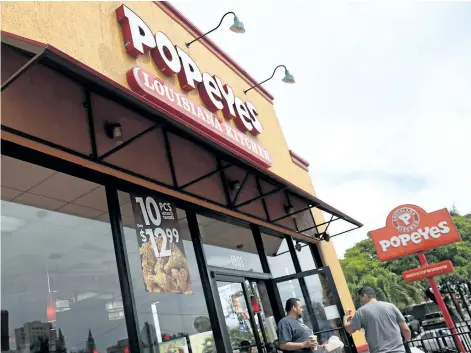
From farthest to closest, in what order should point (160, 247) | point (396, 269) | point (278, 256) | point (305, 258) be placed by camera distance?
1. point (396, 269)
2. point (305, 258)
3. point (278, 256)
4. point (160, 247)

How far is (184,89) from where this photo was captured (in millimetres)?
6480

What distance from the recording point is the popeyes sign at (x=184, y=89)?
5210mm

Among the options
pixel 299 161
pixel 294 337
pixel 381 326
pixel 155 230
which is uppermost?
pixel 299 161

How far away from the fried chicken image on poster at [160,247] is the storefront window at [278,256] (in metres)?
2.92

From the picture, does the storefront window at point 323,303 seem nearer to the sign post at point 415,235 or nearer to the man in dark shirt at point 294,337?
the man in dark shirt at point 294,337

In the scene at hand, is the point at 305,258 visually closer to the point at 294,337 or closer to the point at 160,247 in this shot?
the point at 294,337

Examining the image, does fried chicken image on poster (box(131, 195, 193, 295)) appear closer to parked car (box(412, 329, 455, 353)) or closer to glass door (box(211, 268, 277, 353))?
glass door (box(211, 268, 277, 353))

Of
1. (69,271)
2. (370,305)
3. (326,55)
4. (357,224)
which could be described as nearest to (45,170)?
(69,271)

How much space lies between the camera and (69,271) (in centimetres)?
418

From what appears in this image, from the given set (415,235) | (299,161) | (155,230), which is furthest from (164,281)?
(415,235)

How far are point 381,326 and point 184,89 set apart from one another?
4.44m

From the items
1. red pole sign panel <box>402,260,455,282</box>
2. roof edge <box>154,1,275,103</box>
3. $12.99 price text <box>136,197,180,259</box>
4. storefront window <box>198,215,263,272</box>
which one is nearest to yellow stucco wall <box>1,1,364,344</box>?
roof edge <box>154,1,275,103</box>

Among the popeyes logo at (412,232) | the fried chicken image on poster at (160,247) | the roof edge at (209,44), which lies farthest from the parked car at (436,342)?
the roof edge at (209,44)

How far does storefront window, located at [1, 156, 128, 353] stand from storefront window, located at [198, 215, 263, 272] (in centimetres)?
200
